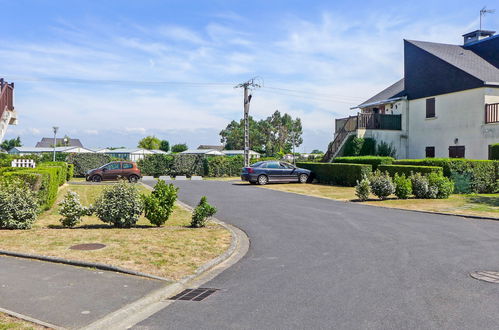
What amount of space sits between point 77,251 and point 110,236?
160cm

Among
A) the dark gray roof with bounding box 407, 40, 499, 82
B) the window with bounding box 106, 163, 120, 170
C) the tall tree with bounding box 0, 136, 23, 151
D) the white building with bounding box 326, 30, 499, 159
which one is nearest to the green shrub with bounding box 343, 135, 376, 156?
the white building with bounding box 326, 30, 499, 159

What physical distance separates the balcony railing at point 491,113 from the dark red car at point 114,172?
2328cm

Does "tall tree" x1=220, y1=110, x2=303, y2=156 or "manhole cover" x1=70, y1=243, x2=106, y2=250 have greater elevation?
"tall tree" x1=220, y1=110, x2=303, y2=156

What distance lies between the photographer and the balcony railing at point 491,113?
24906 millimetres

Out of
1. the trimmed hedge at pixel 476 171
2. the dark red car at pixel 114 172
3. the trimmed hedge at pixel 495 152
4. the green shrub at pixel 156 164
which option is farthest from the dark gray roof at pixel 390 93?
the dark red car at pixel 114 172

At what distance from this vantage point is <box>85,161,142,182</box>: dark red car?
29.8 m

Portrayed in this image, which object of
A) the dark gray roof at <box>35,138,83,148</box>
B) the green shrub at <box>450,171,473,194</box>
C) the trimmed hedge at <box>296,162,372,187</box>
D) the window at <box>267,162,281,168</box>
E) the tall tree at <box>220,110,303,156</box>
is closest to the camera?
the green shrub at <box>450,171,473,194</box>

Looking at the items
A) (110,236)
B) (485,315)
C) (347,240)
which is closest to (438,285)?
(485,315)

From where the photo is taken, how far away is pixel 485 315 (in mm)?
4785

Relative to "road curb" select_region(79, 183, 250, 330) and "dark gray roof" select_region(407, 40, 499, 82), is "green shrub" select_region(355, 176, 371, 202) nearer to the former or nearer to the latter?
"road curb" select_region(79, 183, 250, 330)

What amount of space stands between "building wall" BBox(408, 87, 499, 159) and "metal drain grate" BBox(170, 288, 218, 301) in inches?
944

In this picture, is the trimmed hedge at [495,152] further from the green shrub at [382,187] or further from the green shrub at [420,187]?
the green shrub at [382,187]

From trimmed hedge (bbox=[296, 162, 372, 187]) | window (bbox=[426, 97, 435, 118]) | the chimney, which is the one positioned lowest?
trimmed hedge (bbox=[296, 162, 372, 187])

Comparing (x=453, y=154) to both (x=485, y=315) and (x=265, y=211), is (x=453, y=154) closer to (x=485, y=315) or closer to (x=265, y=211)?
(x=265, y=211)
